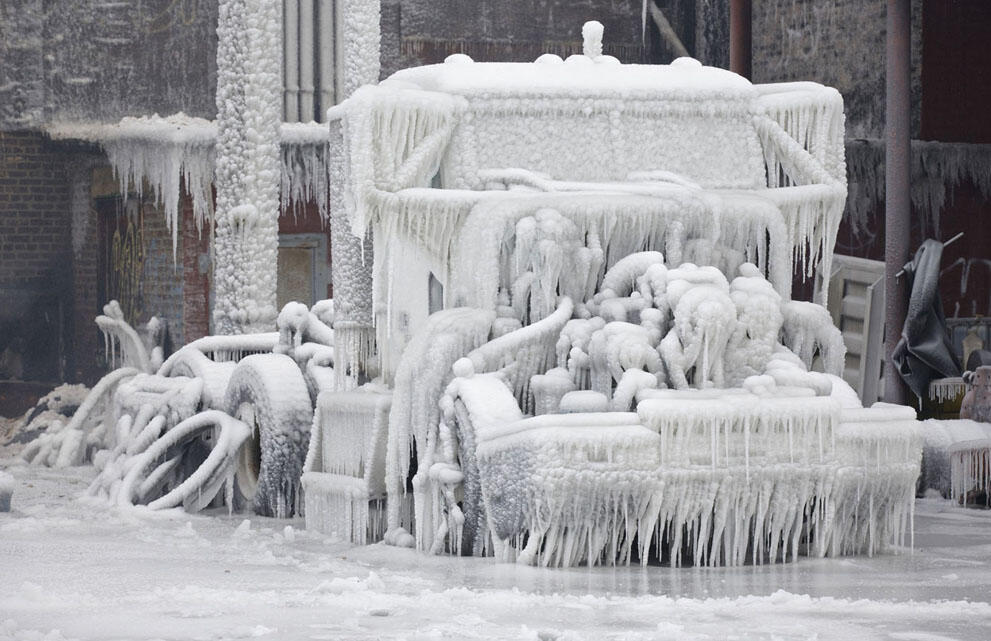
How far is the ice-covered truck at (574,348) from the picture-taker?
941 cm

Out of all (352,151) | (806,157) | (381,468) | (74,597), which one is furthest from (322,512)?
(806,157)

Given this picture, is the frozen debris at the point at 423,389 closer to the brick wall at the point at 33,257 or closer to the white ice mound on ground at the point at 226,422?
the white ice mound on ground at the point at 226,422

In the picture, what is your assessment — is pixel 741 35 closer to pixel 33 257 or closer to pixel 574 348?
pixel 33 257

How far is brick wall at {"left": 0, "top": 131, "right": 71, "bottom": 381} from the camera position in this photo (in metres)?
22.4

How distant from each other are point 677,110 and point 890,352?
201 inches

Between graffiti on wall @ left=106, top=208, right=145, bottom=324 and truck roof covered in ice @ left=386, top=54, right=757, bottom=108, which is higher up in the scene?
truck roof covered in ice @ left=386, top=54, right=757, bottom=108

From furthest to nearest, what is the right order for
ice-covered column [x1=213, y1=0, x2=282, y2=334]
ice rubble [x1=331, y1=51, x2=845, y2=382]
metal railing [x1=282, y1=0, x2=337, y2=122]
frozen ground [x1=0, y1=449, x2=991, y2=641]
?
metal railing [x1=282, y1=0, x2=337, y2=122]
ice-covered column [x1=213, y1=0, x2=282, y2=334]
ice rubble [x1=331, y1=51, x2=845, y2=382]
frozen ground [x1=0, y1=449, x2=991, y2=641]

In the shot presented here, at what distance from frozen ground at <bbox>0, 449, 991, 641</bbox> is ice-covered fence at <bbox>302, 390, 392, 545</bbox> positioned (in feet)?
0.70

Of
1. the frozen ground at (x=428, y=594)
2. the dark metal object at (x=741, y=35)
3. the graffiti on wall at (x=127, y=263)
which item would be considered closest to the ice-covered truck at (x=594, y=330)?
the frozen ground at (x=428, y=594)

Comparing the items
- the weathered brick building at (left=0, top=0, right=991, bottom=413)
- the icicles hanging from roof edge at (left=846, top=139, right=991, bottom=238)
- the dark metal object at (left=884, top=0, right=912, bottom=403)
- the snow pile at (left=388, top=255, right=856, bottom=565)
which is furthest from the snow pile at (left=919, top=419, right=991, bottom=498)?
the weathered brick building at (left=0, top=0, right=991, bottom=413)

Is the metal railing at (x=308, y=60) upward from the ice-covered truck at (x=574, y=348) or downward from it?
upward

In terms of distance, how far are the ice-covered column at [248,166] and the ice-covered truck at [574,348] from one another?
3738 millimetres

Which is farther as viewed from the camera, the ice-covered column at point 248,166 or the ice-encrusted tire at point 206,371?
the ice-covered column at point 248,166

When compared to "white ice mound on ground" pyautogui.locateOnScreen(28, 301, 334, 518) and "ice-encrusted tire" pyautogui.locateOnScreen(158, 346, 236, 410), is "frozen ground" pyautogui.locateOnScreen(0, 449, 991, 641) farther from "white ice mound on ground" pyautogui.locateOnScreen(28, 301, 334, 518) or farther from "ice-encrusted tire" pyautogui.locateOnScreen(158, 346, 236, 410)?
"ice-encrusted tire" pyautogui.locateOnScreen(158, 346, 236, 410)
